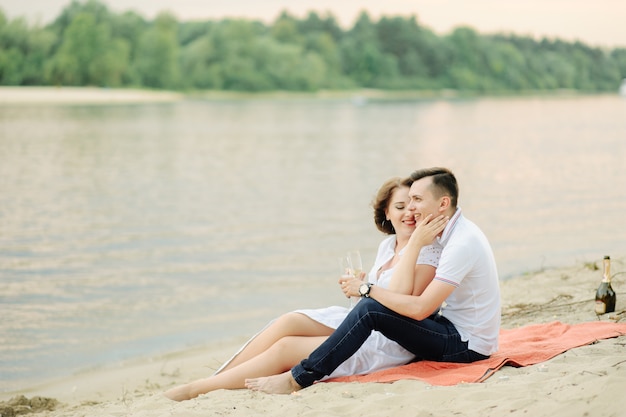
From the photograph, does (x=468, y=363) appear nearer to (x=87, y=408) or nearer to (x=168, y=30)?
(x=87, y=408)

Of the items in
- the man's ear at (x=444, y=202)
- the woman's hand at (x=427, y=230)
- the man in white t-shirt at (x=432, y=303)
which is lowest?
the man in white t-shirt at (x=432, y=303)

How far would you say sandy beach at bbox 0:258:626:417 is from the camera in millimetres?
4000

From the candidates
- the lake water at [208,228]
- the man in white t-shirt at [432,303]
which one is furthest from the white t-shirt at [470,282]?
the lake water at [208,228]

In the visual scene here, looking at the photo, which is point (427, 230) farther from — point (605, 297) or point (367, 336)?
point (605, 297)

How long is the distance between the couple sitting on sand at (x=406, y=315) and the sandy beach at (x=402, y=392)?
170 millimetres

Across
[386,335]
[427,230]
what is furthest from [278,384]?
[427,230]

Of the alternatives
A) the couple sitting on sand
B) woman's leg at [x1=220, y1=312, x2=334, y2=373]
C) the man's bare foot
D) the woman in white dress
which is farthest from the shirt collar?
the man's bare foot

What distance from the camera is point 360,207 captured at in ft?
60.3

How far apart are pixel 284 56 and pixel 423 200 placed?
12222 cm

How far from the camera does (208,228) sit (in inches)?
613

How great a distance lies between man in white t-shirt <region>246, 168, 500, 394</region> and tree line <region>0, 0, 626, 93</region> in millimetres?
99529

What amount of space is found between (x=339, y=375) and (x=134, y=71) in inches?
4476

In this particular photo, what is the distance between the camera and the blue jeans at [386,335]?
16.0ft

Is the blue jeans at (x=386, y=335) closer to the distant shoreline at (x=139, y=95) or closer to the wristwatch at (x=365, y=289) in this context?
the wristwatch at (x=365, y=289)
